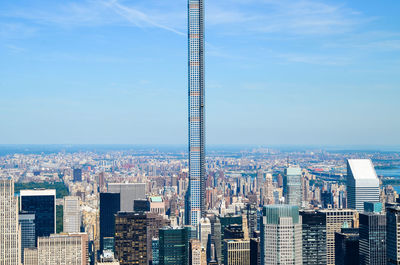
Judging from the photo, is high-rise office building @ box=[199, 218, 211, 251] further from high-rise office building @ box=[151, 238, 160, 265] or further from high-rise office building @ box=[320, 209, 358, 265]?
high-rise office building @ box=[320, 209, 358, 265]

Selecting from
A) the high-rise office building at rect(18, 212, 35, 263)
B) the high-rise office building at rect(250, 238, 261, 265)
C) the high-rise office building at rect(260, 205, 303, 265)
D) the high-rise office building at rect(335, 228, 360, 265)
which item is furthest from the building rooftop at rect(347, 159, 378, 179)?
the high-rise office building at rect(18, 212, 35, 263)

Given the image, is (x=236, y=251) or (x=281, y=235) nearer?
(x=281, y=235)

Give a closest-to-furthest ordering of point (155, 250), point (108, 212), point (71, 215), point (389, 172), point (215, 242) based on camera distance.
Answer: point (155, 250) < point (215, 242) < point (389, 172) < point (108, 212) < point (71, 215)

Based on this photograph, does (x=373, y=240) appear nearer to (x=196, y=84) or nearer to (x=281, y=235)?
(x=281, y=235)

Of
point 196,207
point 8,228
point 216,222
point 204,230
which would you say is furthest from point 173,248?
point 196,207

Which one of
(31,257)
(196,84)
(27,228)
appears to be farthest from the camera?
(196,84)

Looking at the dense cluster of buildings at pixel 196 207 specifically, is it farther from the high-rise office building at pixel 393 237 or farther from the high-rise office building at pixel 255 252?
the high-rise office building at pixel 255 252
